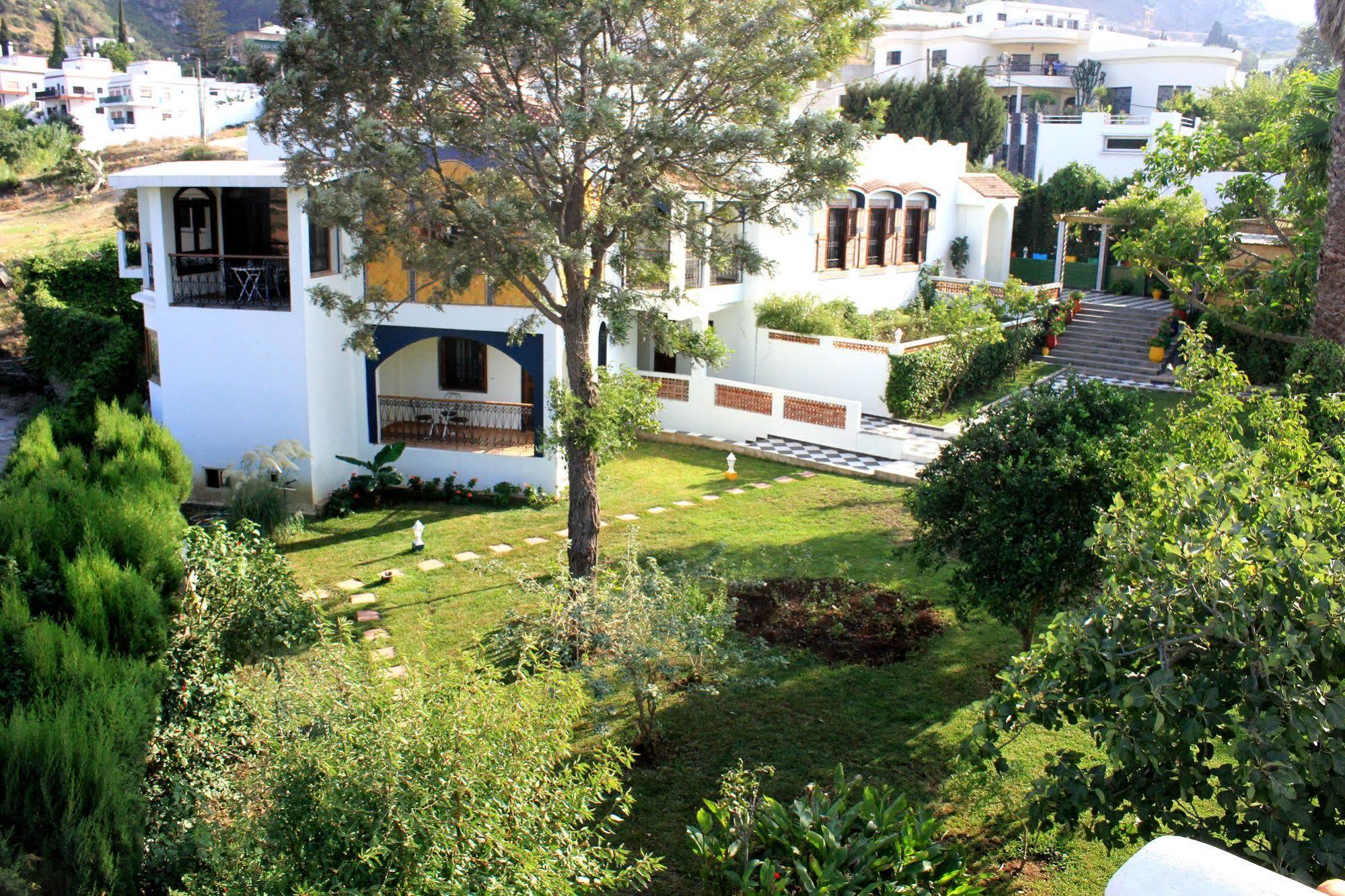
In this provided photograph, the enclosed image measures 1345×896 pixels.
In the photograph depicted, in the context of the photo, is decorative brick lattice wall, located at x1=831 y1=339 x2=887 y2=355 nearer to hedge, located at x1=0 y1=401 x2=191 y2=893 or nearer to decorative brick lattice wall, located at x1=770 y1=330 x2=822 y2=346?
decorative brick lattice wall, located at x1=770 y1=330 x2=822 y2=346

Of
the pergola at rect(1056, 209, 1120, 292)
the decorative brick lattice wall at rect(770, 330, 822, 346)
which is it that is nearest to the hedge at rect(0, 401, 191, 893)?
the decorative brick lattice wall at rect(770, 330, 822, 346)

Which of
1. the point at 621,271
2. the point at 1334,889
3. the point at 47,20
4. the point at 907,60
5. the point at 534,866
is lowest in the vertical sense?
the point at 534,866

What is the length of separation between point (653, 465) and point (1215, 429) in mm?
11562

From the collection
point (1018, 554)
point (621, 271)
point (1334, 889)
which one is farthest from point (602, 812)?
point (621, 271)

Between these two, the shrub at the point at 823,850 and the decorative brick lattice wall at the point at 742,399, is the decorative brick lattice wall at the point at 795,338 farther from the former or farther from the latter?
the shrub at the point at 823,850

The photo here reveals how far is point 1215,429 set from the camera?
25.8 ft

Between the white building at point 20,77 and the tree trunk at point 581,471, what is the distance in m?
67.9

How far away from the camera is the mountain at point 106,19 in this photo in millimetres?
81938

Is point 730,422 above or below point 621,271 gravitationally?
below

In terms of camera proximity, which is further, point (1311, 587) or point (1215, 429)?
point (1215, 429)

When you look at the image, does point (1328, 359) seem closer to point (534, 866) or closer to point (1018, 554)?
point (1018, 554)

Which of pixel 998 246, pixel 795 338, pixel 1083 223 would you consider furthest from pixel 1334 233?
pixel 998 246

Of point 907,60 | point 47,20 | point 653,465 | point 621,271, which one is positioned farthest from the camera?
point 47,20

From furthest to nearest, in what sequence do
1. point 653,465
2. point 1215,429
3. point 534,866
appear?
point 653,465, point 1215,429, point 534,866
